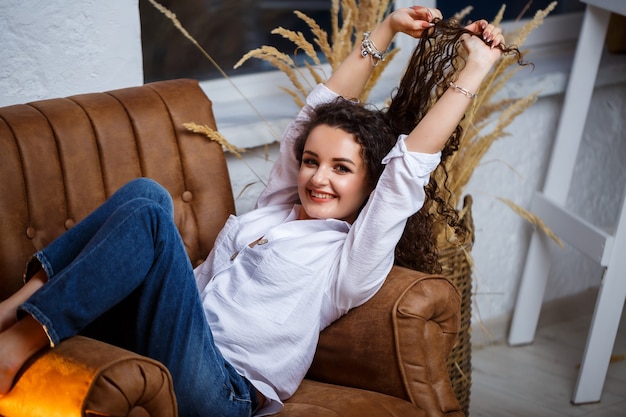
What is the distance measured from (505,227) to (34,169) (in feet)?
6.03

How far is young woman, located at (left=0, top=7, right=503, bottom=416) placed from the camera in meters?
1.54

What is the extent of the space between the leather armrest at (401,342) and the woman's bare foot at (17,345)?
67cm

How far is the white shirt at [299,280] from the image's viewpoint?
177 centimetres

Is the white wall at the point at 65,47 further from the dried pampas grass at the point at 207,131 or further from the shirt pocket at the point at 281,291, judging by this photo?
the shirt pocket at the point at 281,291

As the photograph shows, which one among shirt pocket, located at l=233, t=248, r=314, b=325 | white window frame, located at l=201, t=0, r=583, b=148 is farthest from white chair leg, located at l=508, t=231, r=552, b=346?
shirt pocket, located at l=233, t=248, r=314, b=325

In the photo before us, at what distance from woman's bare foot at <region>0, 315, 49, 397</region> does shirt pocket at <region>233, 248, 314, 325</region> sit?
0.49m

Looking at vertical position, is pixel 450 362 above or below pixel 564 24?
below

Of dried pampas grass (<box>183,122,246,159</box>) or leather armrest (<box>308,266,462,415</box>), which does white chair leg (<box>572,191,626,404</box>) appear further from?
dried pampas grass (<box>183,122,246,159</box>)

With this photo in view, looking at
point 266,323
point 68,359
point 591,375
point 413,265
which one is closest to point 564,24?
point 591,375

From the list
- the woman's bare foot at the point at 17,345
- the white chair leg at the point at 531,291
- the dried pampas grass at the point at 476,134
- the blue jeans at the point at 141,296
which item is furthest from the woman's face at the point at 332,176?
the white chair leg at the point at 531,291

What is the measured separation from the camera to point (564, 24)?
11.3 feet

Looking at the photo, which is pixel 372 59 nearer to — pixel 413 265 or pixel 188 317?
pixel 413 265

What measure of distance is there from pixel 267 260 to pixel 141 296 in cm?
35

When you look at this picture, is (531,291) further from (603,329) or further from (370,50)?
(370,50)
